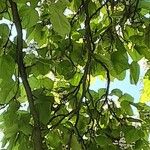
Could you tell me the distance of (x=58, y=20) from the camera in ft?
3.97

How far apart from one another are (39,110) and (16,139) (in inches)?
3.8

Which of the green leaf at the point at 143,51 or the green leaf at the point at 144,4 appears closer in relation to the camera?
the green leaf at the point at 144,4

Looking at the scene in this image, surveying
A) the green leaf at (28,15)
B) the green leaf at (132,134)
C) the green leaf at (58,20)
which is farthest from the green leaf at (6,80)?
the green leaf at (132,134)

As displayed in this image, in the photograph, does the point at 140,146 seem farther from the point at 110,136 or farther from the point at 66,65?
the point at 66,65

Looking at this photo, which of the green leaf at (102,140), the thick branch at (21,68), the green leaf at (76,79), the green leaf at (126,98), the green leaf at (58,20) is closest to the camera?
the green leaf at (58,20)

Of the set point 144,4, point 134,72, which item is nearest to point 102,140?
point 134,72

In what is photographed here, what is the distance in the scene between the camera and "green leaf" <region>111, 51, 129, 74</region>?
1.53m

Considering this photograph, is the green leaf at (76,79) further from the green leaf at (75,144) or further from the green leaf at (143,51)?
the green leaf at (75,144)

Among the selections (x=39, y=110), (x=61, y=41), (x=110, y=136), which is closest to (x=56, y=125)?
(x=39, y=110)

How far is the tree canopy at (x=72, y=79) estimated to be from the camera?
4.64ft

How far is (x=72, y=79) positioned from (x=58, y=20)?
488 millimetres

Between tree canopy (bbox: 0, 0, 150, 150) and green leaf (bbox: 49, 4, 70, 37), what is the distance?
13 centimetres

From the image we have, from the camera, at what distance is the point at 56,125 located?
1.41 m

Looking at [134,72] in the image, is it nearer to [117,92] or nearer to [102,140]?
[117,92]
